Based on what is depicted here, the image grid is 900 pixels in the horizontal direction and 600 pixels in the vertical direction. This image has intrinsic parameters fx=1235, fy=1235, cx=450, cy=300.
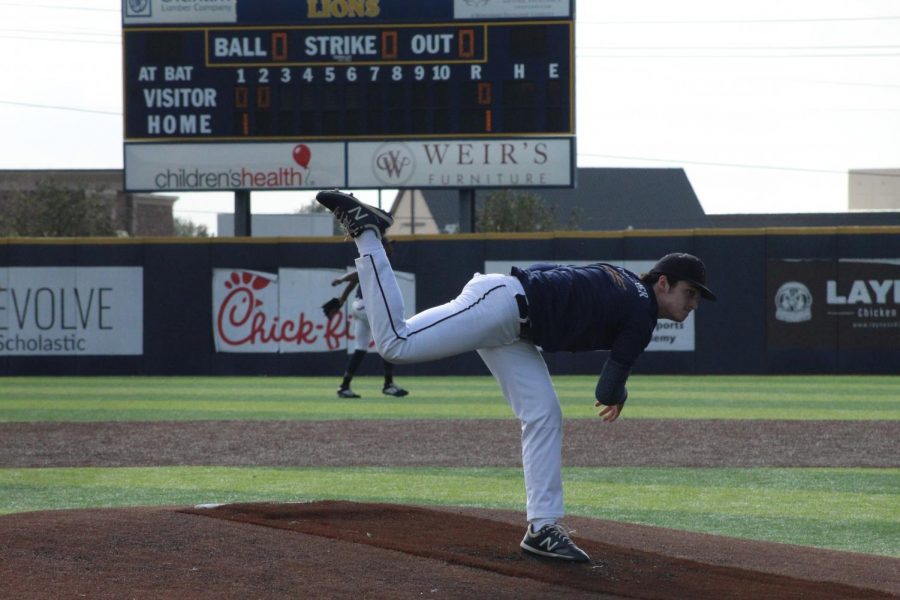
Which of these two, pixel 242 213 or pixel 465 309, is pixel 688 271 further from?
pixel 242 213

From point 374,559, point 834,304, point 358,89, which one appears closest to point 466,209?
point 358,89

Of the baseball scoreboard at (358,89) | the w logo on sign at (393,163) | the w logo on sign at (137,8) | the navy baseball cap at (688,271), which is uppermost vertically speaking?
the w logo on sign at (137,8)

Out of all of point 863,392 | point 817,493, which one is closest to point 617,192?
point 863,392

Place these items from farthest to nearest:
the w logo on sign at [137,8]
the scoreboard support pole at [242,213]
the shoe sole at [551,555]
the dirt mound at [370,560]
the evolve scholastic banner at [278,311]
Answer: the scoreboard support pole at [242,213]
the evolve scholastic banner at [278,311]
the w logo on sign at [137,8]
the shoe sole at [551,555]
the dirt mound at [370,560]

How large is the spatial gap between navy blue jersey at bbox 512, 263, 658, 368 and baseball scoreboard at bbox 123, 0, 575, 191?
1448 centimetres

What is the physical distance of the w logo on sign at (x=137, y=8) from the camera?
19.7 meters

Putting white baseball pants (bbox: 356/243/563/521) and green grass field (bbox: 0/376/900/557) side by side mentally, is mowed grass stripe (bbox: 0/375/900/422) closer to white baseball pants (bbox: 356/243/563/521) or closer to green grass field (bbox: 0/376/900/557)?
green grass field (bbox: 0/376/900/557)

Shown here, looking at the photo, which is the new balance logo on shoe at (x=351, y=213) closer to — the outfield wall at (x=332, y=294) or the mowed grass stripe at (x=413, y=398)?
the mowed grass stripe at (x=413, y=398)

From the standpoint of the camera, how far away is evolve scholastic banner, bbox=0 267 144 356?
817 inches

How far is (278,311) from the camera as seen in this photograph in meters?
20.7

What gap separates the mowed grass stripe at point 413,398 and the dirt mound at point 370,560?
7042 millimetres

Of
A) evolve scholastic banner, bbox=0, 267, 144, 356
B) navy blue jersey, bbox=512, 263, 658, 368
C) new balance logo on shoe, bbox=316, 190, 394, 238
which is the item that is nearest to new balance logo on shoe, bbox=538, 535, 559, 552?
navy blue jersey, bbox=512, 263, 658, 368

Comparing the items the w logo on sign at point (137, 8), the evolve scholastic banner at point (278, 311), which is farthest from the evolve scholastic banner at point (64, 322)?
the w logo on sign at point (137, 8)

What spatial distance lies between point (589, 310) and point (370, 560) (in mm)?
1317
